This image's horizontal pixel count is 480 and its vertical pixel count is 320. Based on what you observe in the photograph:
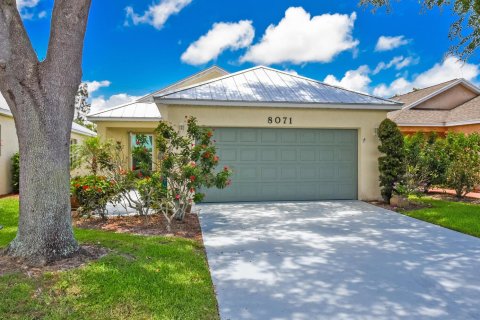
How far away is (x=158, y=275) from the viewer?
4.48 meters

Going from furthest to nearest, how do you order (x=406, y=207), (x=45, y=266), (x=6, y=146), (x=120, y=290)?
(x=6, y=146)
(x=406, y=207)
(x=45, y=266)
(x=120, y=290)

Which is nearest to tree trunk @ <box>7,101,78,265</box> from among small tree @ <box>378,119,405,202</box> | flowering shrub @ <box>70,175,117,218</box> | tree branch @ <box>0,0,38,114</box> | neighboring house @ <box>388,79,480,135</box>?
tree branch @ <box>0,0,38,114</box>

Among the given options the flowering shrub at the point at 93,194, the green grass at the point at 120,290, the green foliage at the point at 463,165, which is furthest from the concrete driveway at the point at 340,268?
the green foliage at the point at 463,165

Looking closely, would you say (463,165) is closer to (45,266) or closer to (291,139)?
(291,139)

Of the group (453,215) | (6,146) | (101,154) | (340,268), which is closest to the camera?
(340,268)

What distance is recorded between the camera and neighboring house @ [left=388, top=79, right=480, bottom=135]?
16.2 metres

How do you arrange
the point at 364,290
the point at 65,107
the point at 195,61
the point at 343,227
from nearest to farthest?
the point at 364,290, the point at 65,107, the point at 343,227, the point at 195,61

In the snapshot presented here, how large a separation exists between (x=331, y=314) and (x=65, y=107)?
14.2ft

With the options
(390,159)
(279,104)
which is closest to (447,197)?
(390,159)

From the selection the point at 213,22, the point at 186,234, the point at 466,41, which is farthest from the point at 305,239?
the point at 213,22

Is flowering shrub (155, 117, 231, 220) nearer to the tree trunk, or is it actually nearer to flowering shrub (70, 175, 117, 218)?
flowering shrub (70, 175, 117, 218)

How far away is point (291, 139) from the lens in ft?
37.6

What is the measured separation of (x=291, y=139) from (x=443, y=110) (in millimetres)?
12697

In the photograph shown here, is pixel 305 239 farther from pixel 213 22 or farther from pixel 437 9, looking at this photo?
pixel 213 22
